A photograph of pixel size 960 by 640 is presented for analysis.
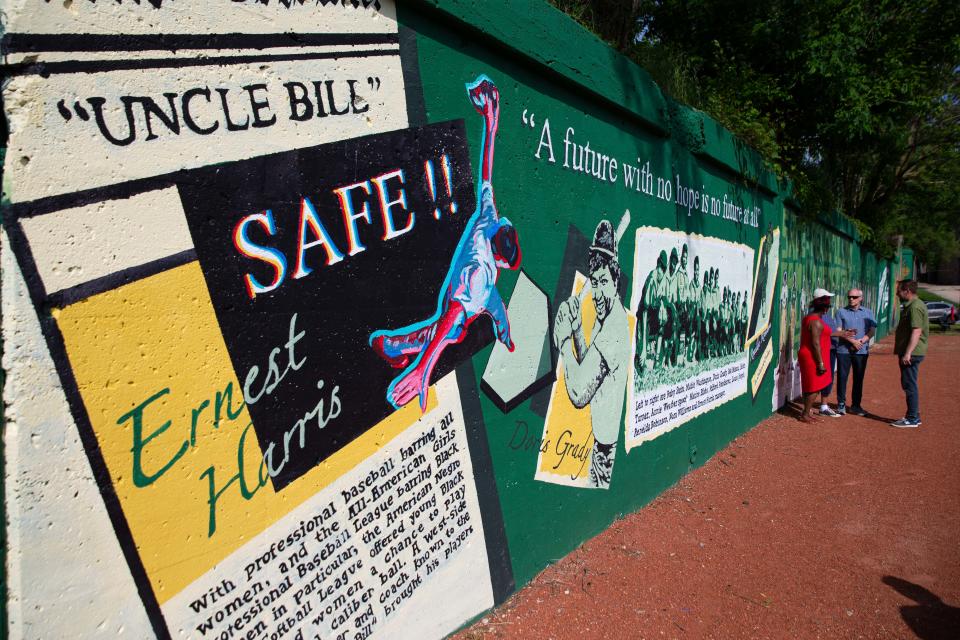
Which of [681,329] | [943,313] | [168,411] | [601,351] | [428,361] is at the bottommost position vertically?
[943,313]

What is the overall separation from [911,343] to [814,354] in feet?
3.60

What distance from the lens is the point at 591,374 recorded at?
425 cm

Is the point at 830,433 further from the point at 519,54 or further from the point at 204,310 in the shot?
the point at 204,310

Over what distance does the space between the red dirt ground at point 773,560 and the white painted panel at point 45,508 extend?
69.7 inches

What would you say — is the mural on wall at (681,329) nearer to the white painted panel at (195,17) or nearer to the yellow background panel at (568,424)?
the yellow background panel at (568,424)

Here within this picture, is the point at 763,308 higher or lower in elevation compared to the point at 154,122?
lower

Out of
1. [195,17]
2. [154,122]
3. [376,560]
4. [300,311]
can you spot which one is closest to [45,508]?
[300,311]

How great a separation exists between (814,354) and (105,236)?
862 centimetres

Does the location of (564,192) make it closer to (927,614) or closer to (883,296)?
(927,614)

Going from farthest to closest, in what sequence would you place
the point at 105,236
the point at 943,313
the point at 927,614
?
the point at 943,313 → the point at 927,614 → the point at 105,236

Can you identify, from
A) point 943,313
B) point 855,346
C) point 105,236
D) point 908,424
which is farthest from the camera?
point 943,313

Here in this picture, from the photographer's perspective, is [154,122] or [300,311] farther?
[300,311]

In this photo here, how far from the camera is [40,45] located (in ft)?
5.45

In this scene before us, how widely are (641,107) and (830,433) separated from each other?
5.43 m
